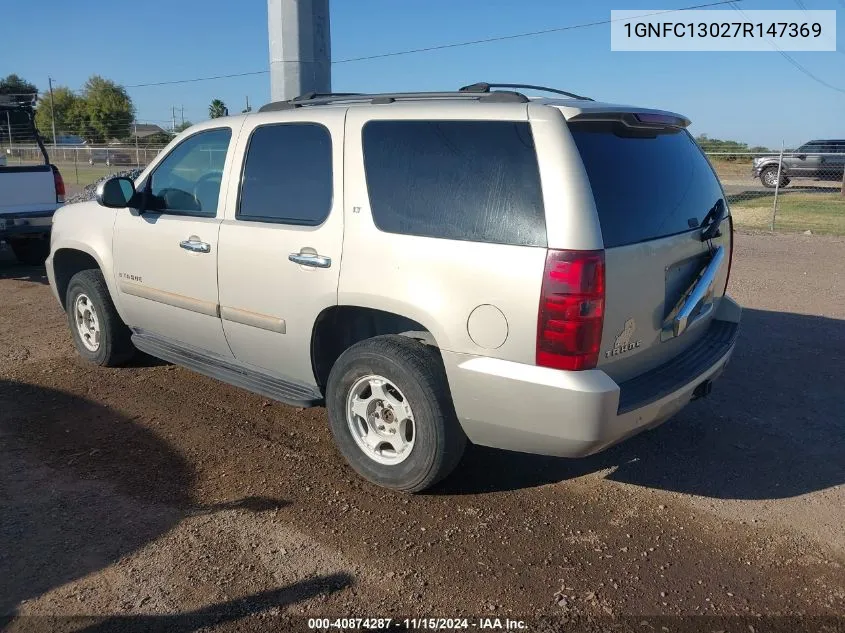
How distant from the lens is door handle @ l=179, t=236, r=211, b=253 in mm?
4605

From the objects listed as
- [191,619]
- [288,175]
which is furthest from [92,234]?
[191,619]

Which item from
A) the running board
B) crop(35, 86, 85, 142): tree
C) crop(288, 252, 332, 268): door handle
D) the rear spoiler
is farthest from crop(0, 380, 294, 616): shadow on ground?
crop(35, 86, 85, 142): tree

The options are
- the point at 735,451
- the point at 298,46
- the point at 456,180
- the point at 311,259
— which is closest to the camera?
the point at 456,180

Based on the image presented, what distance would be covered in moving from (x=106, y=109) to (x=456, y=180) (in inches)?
2755

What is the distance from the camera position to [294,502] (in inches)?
151

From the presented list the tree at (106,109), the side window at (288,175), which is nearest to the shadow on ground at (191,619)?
the side window at (288,175)

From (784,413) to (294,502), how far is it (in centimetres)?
341

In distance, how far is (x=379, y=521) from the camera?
A: 145 inches

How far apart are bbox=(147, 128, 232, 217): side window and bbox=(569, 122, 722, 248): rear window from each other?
2407 millimetres

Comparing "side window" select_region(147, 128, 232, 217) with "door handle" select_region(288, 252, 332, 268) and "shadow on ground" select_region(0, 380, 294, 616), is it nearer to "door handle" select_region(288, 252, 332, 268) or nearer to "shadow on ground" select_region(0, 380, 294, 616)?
"door handle" select_region(288, 252, 332, 268)

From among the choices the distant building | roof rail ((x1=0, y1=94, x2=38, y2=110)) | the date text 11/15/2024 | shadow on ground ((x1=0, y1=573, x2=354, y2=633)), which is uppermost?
the distant building

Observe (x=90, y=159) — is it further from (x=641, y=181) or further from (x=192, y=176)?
(x=641, y=181)

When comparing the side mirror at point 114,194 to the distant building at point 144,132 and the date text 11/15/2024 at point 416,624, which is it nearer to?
the date text 11/15/2024 at point 416,624

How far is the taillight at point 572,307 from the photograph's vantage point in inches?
124
